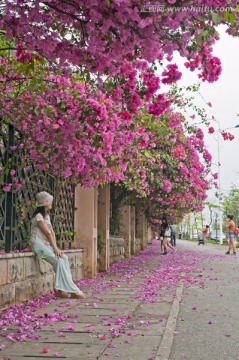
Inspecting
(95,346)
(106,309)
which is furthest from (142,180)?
(95,346)

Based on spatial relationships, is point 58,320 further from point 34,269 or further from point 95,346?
point 34,269

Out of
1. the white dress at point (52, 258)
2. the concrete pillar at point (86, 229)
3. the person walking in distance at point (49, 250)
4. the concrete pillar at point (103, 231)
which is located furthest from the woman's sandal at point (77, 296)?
the concrete pillar at point (103, 231)

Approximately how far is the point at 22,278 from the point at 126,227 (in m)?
13.2

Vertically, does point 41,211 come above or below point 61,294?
above

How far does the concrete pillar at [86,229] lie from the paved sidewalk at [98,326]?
1.91 meters

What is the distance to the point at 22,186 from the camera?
8602 mm

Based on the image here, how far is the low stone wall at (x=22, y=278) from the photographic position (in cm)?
727

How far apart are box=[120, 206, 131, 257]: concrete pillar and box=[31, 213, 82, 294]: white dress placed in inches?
480

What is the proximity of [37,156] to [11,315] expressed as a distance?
8.79 feet

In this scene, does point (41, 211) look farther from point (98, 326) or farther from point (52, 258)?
point (98, 326)

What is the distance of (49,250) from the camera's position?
8.38 m

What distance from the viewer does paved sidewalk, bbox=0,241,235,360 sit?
495cm

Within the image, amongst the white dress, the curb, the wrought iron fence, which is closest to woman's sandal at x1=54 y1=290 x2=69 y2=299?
the white dress

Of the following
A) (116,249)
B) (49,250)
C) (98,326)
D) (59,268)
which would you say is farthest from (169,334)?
(116,249)
